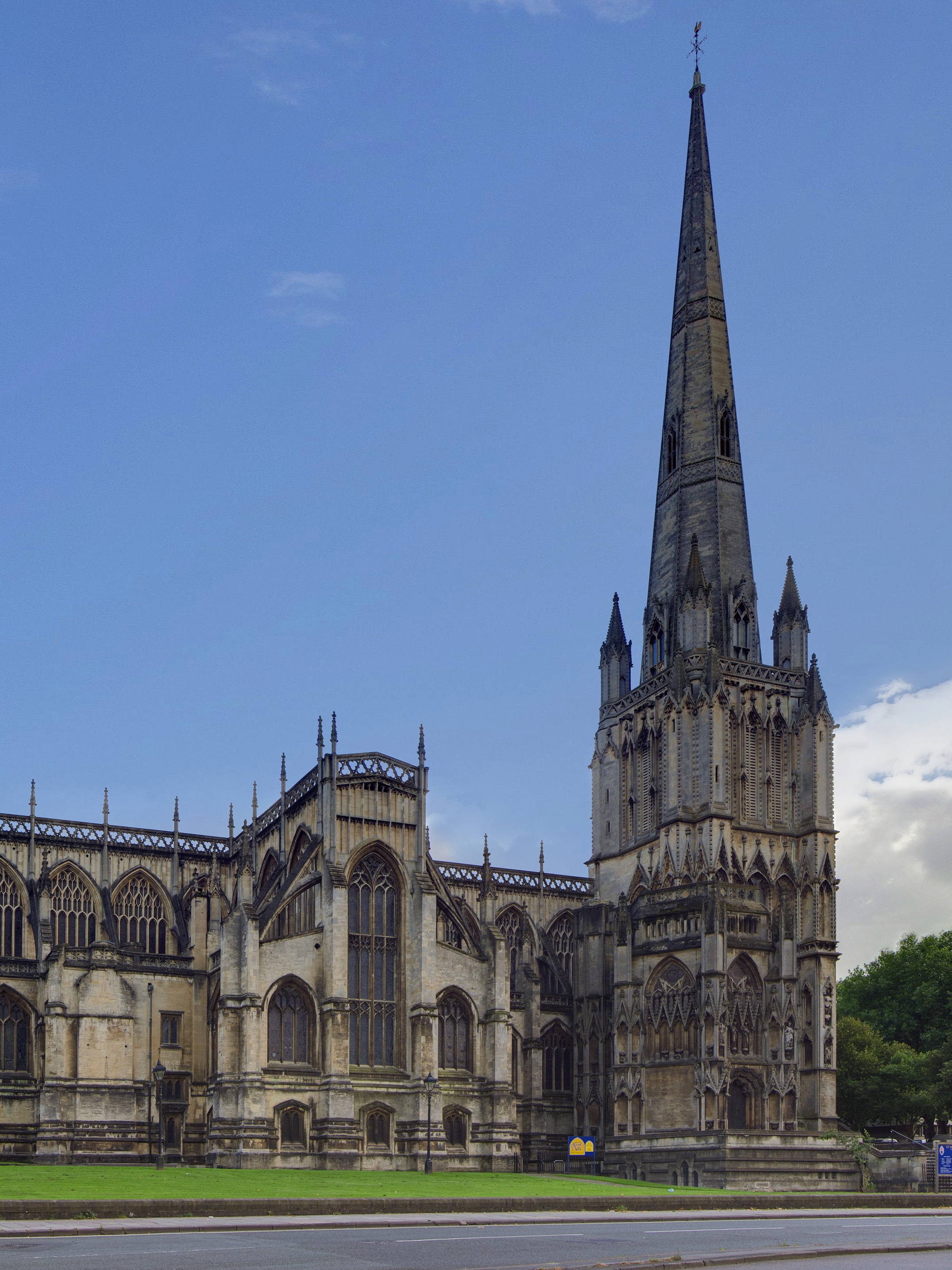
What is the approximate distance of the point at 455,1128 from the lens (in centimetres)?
6438

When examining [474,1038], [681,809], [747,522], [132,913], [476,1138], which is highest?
[747,522]

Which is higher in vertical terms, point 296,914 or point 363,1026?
point 296,914

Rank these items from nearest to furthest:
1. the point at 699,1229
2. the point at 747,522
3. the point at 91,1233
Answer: the point at 91,1233
the point at 699,1229
the point at 747,522

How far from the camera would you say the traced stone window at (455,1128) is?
210 feet

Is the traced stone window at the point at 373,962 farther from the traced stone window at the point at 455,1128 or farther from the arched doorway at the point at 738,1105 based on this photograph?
the arched doorway at the point at 738,1105

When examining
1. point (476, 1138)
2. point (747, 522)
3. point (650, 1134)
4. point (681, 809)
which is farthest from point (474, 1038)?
point (747, 522)

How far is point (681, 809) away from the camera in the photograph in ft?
242

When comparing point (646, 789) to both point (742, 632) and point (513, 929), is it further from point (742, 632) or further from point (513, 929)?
point (513, 929)

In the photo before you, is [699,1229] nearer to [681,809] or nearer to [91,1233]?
[91,1233]

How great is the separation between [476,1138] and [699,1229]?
3761cm

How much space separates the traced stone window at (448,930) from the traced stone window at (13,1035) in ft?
58.9

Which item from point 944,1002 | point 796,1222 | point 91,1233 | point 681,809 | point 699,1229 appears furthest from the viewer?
point 944,1002

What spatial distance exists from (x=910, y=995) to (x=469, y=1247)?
243ft

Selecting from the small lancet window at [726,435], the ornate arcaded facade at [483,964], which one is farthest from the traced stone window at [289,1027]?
the small lancet window at [726,435]
